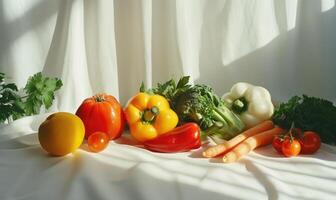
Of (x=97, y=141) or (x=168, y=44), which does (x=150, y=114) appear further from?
(x=168, y=44)

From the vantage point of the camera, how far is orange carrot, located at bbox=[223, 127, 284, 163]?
94 centimetres

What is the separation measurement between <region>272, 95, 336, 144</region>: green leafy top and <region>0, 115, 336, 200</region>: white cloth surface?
6cm

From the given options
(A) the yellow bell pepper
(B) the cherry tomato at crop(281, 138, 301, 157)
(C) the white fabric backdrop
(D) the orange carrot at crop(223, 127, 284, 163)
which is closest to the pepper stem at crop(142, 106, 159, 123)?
(A) the yellow bell pepper

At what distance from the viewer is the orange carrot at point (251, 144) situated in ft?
3.09

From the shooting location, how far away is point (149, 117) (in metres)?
1.07

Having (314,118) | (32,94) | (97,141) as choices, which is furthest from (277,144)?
(32,94)

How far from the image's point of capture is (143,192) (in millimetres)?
775

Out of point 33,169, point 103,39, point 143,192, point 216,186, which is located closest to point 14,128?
point 33,169

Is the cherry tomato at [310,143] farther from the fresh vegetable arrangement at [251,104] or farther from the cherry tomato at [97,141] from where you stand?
the cherry tomato at [97,141]

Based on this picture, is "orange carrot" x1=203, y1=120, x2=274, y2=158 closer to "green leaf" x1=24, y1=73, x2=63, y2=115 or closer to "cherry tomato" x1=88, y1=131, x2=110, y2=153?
"cherry tomato" x1=88, y1=131, x2=110, y2=153

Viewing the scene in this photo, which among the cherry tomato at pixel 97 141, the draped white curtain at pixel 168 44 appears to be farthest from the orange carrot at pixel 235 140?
the draped white curtain at pixel 168 44

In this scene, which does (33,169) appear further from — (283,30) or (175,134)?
(283,30)

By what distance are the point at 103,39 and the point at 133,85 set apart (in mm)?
213

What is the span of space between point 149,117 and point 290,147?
385 millimetres
